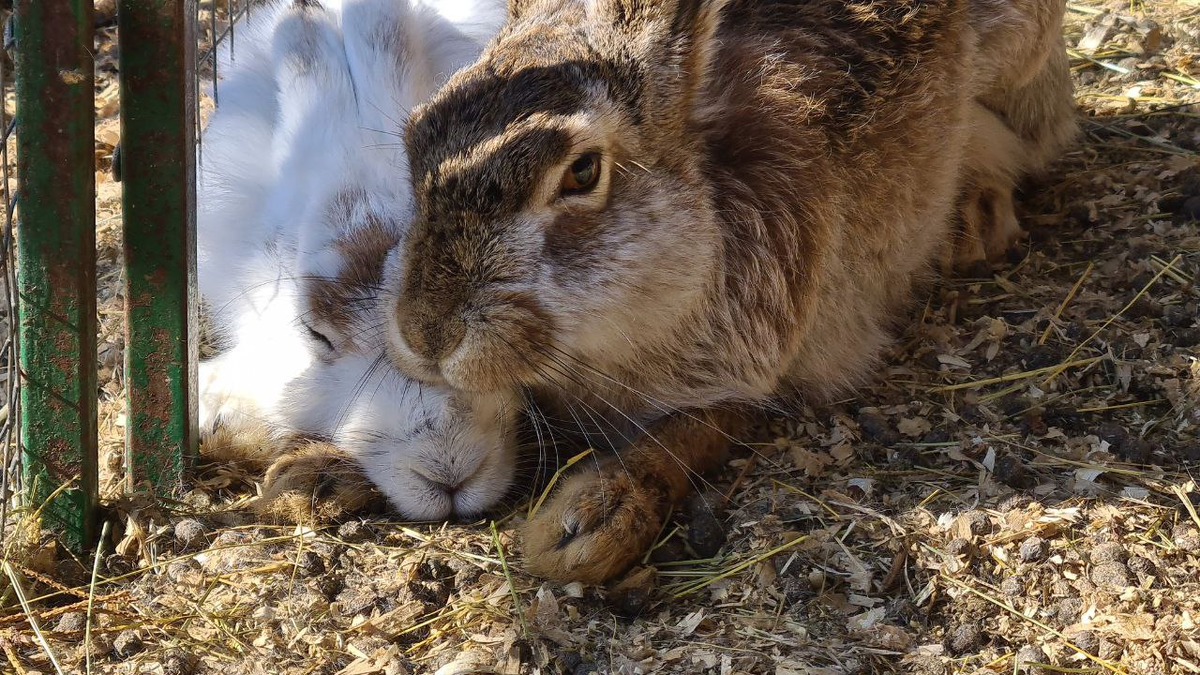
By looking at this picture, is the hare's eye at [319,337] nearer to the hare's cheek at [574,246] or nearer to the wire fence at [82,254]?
the wire fence at [82,254]

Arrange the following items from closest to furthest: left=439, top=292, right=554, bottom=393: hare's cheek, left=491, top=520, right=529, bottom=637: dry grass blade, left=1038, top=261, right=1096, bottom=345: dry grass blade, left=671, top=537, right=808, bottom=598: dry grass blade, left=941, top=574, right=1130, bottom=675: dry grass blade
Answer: left=941, top=574, right=1130, bottom=675: dry grass blade, left=439, top=292, right=554, bottom=393: hare's cheek, left=491, top=520, right=529, bottom=637: dry grass blade, left=671, top=537, right=808, bottom=598: dry grass blade, left=1038, top=261, right=1096, bottom=345: dry grass blade

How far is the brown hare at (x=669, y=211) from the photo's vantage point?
2.29 meters

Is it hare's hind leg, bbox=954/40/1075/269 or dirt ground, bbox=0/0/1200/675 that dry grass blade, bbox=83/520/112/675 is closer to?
dirt ground, bbox=0/0/1200/675

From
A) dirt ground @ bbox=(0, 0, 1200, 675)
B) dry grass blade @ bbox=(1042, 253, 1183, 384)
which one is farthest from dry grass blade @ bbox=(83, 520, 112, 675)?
dry grass blade @ bbox=(1042, 253, 1183, 384)

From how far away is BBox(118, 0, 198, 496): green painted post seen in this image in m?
2.41

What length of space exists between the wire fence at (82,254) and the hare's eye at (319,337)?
264 mm

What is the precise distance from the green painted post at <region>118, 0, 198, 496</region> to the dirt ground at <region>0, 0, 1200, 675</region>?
0.15 metres

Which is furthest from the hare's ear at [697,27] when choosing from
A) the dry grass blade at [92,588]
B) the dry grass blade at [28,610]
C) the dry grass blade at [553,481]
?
the dry grass blade at [28,610]

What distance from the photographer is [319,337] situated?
284 cm

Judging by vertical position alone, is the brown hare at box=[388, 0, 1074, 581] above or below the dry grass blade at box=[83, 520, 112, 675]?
above

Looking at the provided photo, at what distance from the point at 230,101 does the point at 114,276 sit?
2.65ft

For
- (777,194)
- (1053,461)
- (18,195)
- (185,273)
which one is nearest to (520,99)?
(777,194)

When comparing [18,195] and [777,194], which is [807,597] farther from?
[18,195]

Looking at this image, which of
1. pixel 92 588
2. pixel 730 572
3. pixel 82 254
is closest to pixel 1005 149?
pixel 730 572
